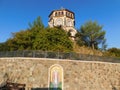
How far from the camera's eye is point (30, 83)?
22547mm

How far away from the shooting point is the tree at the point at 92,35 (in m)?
44.9

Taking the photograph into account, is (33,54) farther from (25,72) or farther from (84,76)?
(84,76)

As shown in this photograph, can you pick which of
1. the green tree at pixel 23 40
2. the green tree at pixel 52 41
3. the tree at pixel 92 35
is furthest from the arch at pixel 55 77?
the tree at pixel 92 35

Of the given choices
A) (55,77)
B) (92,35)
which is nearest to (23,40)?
(55,77)

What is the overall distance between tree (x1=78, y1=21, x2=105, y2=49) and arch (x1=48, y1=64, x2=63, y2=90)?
21.4 metres

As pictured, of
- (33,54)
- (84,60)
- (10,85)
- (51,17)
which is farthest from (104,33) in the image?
(10,85)

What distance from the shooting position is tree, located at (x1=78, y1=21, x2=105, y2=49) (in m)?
44.9

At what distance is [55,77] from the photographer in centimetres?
2341

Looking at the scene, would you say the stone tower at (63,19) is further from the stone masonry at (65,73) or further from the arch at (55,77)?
the arch at (55,77)

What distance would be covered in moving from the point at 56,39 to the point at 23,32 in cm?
550

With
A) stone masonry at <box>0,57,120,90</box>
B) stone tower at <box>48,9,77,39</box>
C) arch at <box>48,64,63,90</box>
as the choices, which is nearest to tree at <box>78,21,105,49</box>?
stone tower at <box>48,9,77,39</box>

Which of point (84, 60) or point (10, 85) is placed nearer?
point (10, 85)

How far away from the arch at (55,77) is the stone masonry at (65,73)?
32cm

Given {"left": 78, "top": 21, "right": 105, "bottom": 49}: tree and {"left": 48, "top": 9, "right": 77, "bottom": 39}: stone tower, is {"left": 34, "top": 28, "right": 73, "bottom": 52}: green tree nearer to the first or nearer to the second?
{"left": 78, "top": 21, "right": 105, "bottom": 49}: tree
